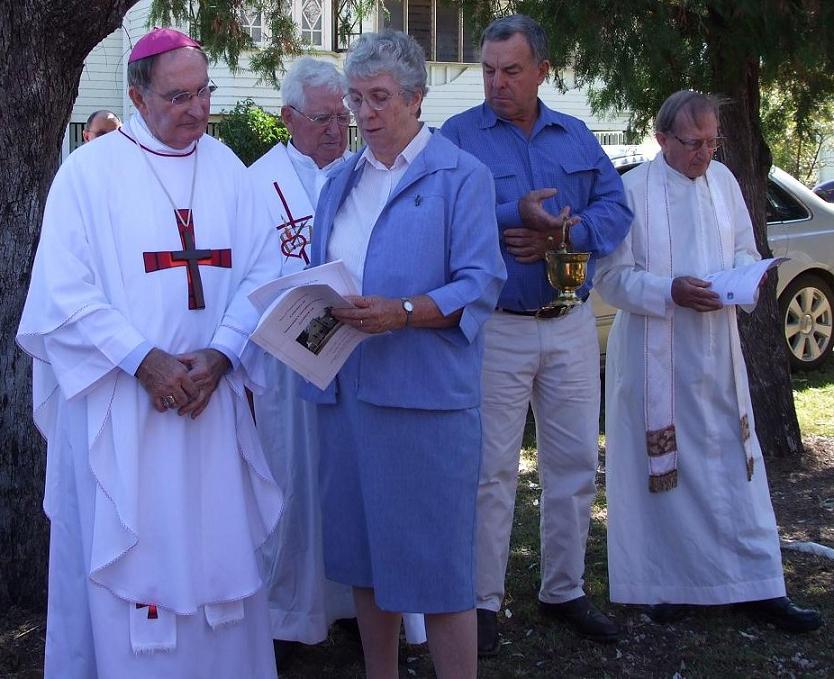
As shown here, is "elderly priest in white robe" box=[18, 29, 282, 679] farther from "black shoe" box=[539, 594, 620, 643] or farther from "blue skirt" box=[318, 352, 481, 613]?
"black shoe" box=[539, 594, 620, 643]

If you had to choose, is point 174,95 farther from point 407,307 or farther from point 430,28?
point 430,28

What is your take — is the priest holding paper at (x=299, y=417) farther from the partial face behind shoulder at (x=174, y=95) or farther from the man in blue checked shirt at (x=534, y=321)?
the partial face behind shoulder at (x=174, y=95)

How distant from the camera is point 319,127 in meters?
4.51

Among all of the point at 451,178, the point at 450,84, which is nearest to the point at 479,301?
the point at 451,178

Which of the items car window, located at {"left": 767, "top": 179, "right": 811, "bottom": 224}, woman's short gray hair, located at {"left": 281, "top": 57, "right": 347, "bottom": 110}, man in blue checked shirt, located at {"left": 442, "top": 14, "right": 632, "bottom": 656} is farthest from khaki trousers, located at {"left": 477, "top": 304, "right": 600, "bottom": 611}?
car window, located at {"left": 767, "top": 179, "right": 811, "bottom": 224}

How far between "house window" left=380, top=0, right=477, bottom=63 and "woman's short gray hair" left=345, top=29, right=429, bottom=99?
17252mm

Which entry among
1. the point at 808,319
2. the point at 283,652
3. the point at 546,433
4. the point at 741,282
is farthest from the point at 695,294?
the point at 808,319

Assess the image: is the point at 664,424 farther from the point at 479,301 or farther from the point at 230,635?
the point at 230,635

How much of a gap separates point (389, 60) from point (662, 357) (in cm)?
188

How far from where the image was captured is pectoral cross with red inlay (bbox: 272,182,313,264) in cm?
443

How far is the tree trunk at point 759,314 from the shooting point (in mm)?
6762

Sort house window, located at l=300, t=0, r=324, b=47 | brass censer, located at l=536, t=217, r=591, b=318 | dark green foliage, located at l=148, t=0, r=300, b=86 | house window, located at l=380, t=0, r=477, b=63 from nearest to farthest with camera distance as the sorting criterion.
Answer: brass censer, located at l=536, t=217, r=591, b=318
dark green foliage, located at l=148, t=0, r=300, b=86
house window, located at l=300, t=0, r=324, b=47
house window, located at l=380, t=0, r=477, b=63

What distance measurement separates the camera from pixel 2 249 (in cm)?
461

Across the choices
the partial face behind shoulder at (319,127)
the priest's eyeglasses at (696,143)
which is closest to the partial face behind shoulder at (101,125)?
the partial face behind shoulder at (319,127)
